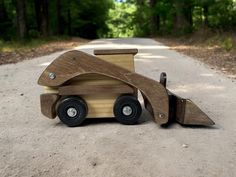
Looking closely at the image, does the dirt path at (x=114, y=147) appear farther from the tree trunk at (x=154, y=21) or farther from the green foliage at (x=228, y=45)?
the tree trunk at (x=154, y=21)

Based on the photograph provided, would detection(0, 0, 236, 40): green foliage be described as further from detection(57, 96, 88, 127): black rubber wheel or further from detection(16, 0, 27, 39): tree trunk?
detection(57, 96, 88, 127): black rubber wheel

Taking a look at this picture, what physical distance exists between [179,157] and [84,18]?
44875mm

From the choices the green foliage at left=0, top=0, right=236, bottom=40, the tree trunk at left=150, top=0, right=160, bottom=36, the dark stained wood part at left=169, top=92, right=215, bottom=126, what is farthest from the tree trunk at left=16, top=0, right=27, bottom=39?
the dark stained wood part at left=169, top=92, right=215, bottom=126

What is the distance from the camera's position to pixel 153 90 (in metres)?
4.88

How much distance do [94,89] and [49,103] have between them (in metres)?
0.58

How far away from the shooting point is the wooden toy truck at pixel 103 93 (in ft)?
16.0

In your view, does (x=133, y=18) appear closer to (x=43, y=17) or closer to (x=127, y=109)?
(x=43, y=17)

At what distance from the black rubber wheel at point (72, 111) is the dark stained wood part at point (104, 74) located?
0.23 meters

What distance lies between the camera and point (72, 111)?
501cm

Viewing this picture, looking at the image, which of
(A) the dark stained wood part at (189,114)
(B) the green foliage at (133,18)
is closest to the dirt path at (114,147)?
(A) the dark stained wood part at (189,114)

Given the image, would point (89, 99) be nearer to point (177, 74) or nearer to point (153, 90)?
point (153, 90)

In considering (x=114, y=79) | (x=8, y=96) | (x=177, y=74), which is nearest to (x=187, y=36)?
(x=177, y=74)

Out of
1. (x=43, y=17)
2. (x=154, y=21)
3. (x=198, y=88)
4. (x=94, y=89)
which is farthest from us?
(x=154, y=21)

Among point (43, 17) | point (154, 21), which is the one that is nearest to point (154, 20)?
point (154, 21)
